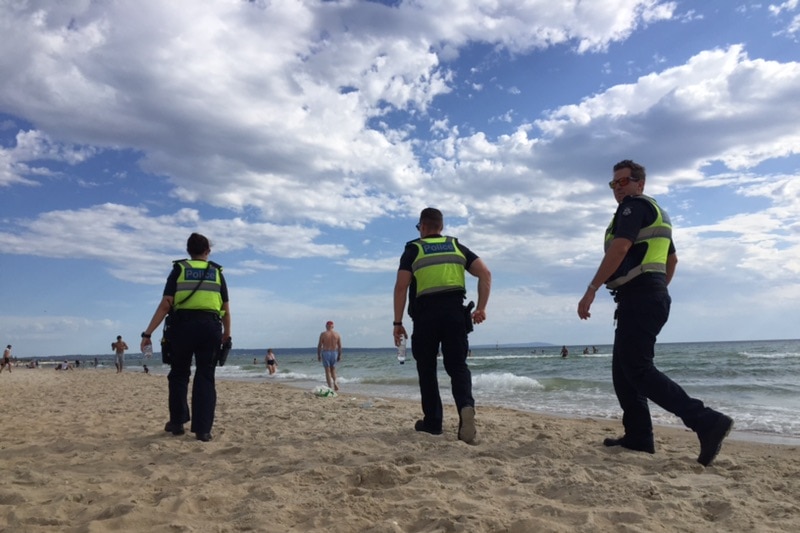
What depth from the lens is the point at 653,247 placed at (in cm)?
385

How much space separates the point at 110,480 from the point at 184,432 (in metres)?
1.48

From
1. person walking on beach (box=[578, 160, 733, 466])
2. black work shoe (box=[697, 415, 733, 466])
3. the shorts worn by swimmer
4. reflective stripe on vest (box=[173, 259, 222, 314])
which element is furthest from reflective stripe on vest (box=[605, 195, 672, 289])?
the shorts worn by swimmer

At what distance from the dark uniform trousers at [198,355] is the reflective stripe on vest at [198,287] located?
72 millimetres

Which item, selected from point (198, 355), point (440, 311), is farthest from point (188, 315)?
point (440, 311)

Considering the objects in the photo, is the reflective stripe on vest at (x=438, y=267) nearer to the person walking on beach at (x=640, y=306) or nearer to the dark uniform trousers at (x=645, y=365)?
the person walking on beach at (x=640, y=306)

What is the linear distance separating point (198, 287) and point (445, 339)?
2.17 m

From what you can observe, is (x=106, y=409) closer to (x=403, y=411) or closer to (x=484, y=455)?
(x=403, y=411)

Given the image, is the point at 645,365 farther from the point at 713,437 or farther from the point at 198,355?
the point at 198,355

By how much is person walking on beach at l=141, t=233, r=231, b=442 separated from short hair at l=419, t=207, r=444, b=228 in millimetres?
1918

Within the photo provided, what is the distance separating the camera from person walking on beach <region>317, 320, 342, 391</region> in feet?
38.9

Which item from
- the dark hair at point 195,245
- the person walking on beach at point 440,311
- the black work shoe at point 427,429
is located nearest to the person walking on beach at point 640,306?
the person walking on beach at point 440,311

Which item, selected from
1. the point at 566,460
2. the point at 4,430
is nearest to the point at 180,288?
the point at 4,430

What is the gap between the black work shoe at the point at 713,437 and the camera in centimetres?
345

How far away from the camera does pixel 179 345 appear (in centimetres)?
468
